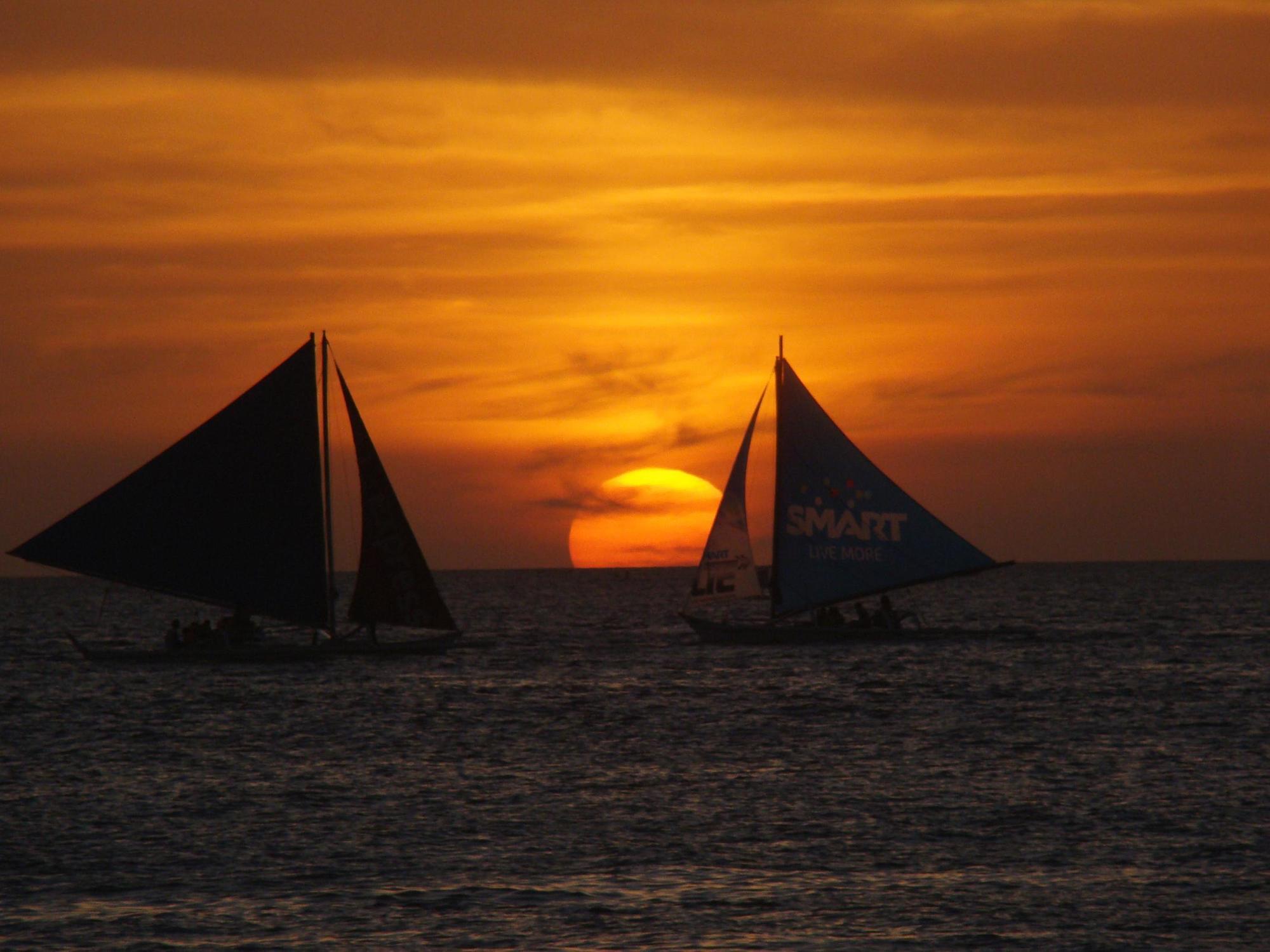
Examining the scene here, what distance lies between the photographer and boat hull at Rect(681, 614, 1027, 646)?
66125mm

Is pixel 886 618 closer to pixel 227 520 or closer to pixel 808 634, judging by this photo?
pixel 808 634

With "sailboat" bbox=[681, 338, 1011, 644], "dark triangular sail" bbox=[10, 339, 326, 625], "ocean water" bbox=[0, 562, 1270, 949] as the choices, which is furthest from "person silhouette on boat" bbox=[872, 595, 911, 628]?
"dark triangular sail" bbox=[10, 339, 326, 625]

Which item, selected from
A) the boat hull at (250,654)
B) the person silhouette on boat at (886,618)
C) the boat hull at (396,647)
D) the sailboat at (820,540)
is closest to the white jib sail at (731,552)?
the sailboat at (820,540)

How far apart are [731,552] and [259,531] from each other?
1853 centimetres

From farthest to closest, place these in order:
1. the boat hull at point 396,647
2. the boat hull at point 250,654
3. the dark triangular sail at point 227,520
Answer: the boat hull at point 396,647 < the boat hull at point 250,654 < the dark triangular sail at point 227,520

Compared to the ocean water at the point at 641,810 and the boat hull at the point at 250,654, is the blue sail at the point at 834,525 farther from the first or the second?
the boat hull at the point at 250,654

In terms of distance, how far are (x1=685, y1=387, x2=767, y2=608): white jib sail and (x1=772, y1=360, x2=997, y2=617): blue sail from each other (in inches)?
57.6

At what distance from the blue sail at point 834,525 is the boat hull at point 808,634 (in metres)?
1.05

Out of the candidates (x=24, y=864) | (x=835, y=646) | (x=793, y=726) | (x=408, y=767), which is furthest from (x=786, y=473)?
(x=24, y=864)

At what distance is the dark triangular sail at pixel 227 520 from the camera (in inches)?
2298

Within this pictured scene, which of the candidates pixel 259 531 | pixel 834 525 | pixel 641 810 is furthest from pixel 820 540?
pixel 641 810

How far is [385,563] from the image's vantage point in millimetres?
60531

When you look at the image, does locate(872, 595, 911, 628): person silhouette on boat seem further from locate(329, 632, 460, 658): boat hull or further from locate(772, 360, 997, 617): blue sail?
locate(329, 632, 460, 658): boat hull

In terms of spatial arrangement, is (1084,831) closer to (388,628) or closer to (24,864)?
(24,864)
